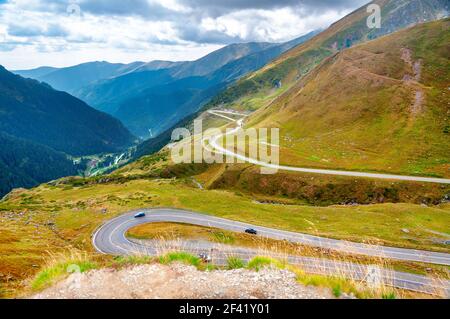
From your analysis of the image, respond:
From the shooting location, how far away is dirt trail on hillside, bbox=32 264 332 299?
30.2ft

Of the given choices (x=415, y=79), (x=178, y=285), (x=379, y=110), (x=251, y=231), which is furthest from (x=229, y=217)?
(x=415, y=79)

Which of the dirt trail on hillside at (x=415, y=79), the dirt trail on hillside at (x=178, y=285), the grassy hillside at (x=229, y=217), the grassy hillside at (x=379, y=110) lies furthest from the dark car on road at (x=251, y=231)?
the dirt trail on hillside at (x=415, y=79)

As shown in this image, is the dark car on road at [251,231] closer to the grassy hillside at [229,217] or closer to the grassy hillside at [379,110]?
the grassy hillside at [229,217]

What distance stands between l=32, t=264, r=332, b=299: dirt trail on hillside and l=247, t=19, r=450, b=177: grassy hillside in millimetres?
98964

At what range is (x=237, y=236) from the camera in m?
53.1

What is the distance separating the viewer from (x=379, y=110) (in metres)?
134

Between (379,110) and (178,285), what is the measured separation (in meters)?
143

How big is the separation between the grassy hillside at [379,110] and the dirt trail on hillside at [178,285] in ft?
325

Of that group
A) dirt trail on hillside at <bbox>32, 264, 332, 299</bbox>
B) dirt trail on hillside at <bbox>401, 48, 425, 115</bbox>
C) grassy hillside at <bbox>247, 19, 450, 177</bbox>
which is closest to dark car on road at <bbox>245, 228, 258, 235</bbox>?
dirt trail on hillside at <bbox>32, 264, 332, 299</bbox>

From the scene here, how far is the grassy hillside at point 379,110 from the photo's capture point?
10675cm

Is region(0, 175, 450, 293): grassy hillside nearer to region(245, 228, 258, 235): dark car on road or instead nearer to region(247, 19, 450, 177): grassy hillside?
region(245, 228, 258, 235): dark car on road

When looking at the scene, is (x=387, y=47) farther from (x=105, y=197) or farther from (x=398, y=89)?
(x=105, y=197)
